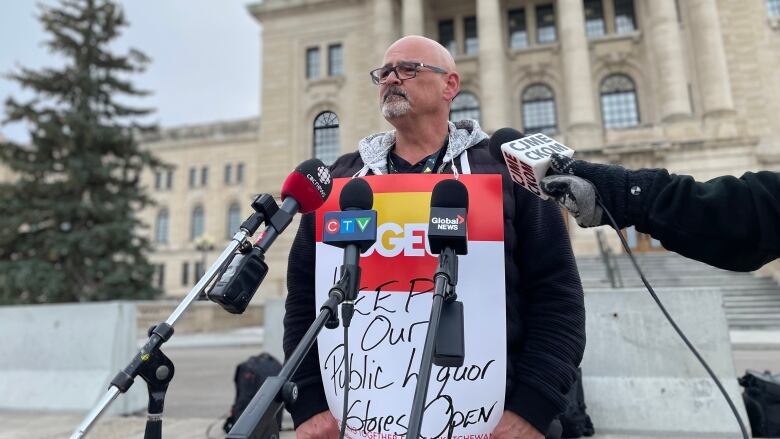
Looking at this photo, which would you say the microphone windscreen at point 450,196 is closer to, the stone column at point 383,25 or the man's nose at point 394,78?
the man's nose at point 394,78

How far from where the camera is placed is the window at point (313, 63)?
109ft

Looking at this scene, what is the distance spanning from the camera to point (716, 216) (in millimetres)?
1454

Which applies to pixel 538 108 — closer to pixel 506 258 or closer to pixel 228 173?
pixel 506 258

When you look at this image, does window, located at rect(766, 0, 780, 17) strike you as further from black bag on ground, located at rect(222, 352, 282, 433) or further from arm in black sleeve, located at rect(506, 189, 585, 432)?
arm in black sleeve, located at rect(506, 189, 585, 432)

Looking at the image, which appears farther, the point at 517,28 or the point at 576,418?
the point at 517,28

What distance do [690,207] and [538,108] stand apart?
102 feet

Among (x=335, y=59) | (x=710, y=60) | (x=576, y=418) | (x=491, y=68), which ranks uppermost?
(x=335, y=59)

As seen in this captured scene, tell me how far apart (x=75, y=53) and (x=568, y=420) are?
84.5 ft

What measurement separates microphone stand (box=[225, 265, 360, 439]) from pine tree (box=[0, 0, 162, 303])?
2151 centimetres

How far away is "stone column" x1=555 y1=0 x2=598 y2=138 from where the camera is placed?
26516 millimetres

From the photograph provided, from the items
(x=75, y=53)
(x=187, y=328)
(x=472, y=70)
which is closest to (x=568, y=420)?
(x=187, y=328)

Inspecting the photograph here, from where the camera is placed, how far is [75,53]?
886 inches

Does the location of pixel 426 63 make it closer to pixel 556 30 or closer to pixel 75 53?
pixel 75 53

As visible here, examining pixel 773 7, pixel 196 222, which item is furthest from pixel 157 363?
pixel 196 222
